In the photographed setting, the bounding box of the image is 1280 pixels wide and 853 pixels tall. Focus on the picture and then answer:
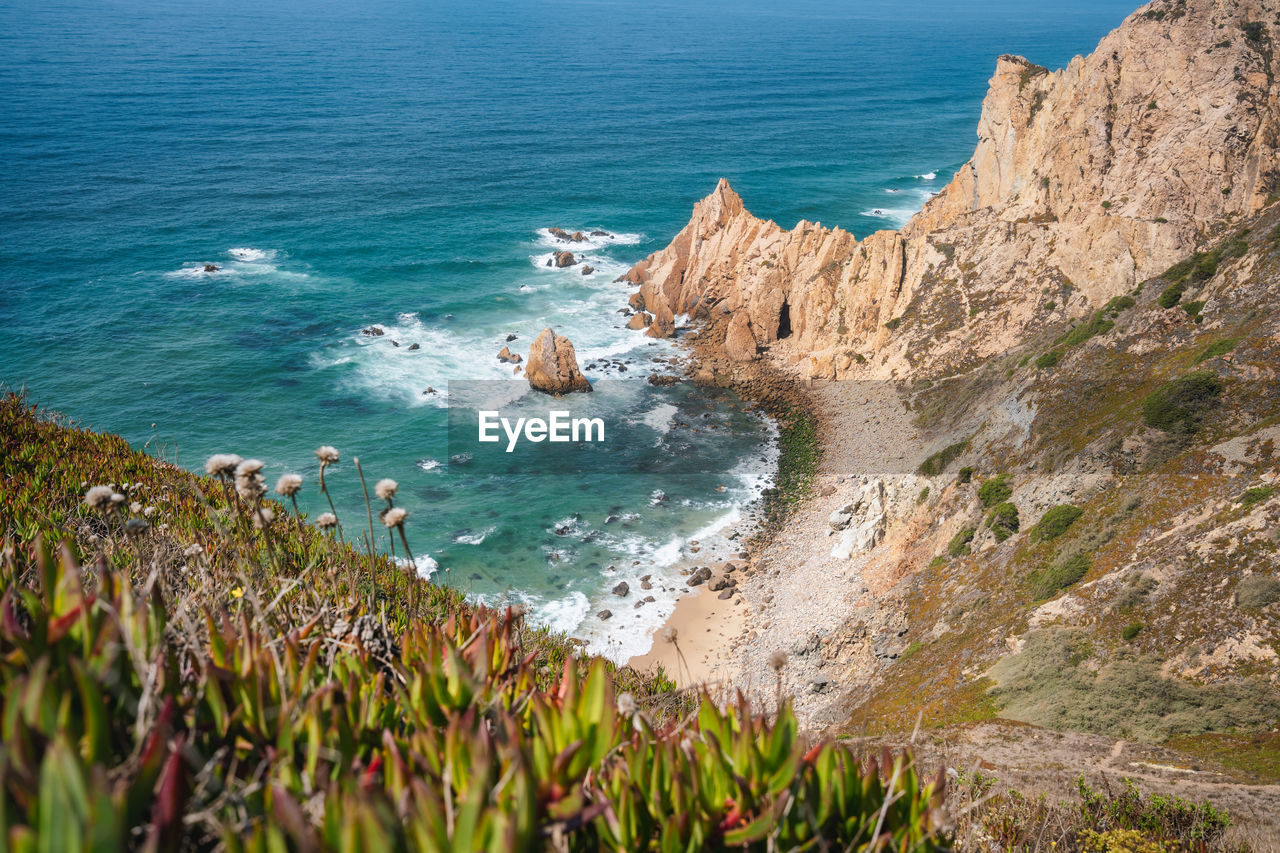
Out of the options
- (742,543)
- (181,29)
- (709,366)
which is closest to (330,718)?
(742,543)

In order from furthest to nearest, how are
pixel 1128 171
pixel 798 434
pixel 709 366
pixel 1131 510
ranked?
pixel 709 366 < pixel 798 434 < pixel 1128 171 < pixel 1131 510

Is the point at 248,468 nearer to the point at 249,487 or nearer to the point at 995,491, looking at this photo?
the point at 249,487

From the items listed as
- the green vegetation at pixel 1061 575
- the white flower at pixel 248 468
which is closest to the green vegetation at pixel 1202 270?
the green vegetation at pixel 1061 575

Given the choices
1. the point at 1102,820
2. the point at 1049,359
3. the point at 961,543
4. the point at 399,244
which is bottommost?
the point at 1102,820

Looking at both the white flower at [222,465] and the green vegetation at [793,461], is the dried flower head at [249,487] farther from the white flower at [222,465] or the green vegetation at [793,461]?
the green vegetation at [793,461]

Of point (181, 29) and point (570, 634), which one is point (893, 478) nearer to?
point (570, 634)

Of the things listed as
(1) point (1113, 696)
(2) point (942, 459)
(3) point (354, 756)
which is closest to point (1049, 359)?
(2) point (942, 459)
